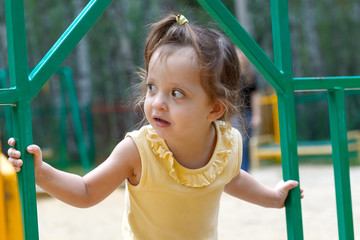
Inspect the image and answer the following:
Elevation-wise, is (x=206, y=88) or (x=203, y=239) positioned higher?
(x=206, y=88)

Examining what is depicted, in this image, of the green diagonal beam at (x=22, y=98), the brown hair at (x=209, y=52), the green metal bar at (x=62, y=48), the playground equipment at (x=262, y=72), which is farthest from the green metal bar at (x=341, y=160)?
the green diagonal beam at (x=22, y=98)

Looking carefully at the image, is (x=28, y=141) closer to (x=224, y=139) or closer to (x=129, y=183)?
(x=129, y=183)

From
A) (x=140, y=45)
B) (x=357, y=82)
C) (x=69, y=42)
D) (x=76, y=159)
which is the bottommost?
(x=76, y=159)

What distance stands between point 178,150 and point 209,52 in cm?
34

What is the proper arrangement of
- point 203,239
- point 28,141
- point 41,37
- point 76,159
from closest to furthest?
1. point 28,141
2. point 203,239
3. point 76,159
4. point 41,37

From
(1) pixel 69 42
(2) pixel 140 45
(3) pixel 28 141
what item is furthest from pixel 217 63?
(2) pixel 140 45

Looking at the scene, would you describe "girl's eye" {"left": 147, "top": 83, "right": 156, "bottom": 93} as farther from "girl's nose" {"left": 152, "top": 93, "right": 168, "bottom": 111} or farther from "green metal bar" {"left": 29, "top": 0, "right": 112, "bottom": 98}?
"green metal bar" {"left": 29, "top": 0, "right": 112, "bottom": 98}

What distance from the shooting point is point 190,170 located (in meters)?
1.59

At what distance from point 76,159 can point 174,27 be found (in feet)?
32.3

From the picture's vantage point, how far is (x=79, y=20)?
1241 mm

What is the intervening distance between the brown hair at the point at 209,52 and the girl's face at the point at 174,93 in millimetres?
29

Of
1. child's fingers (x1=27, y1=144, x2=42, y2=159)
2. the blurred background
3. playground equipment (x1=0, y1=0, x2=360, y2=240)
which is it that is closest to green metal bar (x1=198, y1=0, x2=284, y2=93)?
playground equipment (x1=0, y1=0, x2=360, y2=240)

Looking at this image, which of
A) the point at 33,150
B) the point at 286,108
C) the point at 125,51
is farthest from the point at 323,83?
the point at 125,51

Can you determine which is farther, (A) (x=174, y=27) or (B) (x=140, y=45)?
(B) (x=140, y=45)
